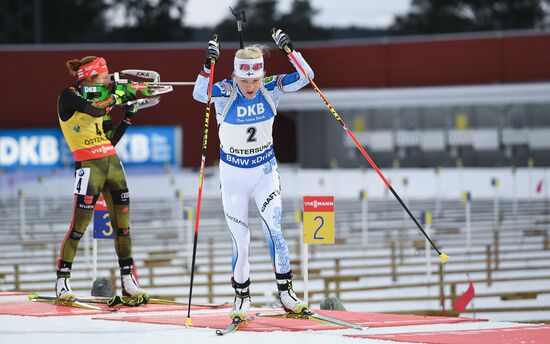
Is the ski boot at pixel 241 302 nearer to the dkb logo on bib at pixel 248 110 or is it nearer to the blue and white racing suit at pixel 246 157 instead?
the blue and white racing suit at pixel 246 157

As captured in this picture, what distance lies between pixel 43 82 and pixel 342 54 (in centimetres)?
1153

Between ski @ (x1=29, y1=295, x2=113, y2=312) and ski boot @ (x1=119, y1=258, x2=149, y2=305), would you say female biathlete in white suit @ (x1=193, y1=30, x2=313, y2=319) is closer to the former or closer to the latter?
ski boot @ (x1=119, y1=258, x2=149, y2=305)

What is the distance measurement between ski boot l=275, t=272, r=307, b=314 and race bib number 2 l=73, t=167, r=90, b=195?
6.38 feet

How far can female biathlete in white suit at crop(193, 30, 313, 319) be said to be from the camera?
302 inches

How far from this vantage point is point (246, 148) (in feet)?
25.2

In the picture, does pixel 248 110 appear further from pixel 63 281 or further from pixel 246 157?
pixel 63 281

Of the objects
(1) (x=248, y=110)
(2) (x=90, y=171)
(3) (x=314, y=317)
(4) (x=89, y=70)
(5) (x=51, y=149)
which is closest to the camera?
(1) (x=248, y=110)

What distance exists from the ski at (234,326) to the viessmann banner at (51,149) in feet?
91.1

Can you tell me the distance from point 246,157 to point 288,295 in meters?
1.18

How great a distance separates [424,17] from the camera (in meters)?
51.3

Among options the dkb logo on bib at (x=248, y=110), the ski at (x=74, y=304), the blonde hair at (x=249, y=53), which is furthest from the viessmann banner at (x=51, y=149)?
the dkb logo on bib at (x=248, y=110)

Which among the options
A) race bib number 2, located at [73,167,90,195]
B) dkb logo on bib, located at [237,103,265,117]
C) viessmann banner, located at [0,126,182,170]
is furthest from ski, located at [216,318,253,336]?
viessmann banner, located at [0,126,182,170]

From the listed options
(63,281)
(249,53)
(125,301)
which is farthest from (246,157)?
(63,281)

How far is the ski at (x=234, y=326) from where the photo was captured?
23.6ft
